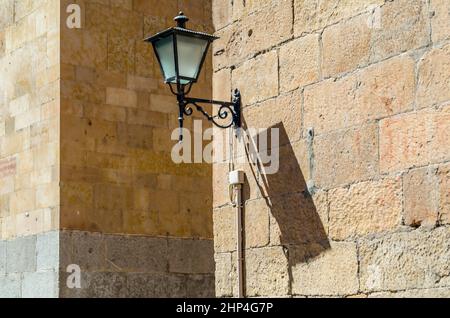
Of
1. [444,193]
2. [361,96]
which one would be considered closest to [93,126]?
[361,96]

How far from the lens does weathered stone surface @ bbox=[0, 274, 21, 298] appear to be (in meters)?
8.55

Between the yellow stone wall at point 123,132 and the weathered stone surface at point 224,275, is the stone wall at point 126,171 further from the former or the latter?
the weathered stone surface at point 224,275

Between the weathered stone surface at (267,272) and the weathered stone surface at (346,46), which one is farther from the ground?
the weathered stone surface at (346,46)

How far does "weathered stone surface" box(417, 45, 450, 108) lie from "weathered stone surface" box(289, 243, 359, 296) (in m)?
0.87

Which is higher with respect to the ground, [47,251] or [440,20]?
[440,20]

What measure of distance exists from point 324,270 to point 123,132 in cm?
407

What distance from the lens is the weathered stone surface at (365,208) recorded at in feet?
15.0

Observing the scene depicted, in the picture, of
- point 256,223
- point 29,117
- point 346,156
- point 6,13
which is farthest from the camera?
point 6,13

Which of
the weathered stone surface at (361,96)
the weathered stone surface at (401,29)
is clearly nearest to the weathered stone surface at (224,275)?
the weathered stone surface at (361,96)

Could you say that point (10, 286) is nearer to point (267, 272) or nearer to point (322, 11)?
point (267, 272)

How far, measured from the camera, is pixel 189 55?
5617 millimetres

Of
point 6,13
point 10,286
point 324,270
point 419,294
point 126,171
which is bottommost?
point 419,294

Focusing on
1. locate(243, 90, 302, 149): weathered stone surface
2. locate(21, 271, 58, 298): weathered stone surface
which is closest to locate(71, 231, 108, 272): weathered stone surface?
locate(21, 271, 58, 298): weathered stone surface

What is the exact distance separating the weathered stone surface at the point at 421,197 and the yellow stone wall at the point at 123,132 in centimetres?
427
